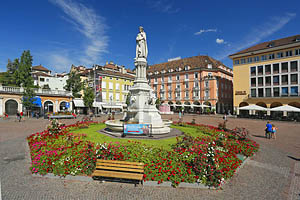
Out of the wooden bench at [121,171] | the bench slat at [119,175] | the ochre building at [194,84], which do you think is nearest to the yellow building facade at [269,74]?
the ochre building at [194,84]

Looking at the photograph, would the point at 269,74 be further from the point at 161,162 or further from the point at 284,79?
the point at 161,162

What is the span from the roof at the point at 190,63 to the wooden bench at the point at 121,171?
49966 millimetres

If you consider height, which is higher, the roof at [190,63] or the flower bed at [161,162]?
the roof at [190,63]

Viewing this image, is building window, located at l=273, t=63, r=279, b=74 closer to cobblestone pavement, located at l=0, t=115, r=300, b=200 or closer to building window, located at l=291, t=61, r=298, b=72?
building window, located at l=291, t=61, r=298, b=72

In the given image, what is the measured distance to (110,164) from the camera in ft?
19.0

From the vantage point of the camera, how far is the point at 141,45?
14445 mm

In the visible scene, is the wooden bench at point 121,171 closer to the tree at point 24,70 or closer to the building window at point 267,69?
the tree at point 24,70

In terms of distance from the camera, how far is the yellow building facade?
34219 millimetres

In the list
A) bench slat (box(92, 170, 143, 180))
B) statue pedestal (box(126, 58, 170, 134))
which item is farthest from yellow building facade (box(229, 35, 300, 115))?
bench slat (box(92, 170, 143, 180))

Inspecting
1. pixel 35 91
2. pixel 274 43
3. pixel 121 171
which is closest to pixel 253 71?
pixel 274 43

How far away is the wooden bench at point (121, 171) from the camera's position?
5404 mm

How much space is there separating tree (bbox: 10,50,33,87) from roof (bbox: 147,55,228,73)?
137ft

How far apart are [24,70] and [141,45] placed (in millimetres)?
41684

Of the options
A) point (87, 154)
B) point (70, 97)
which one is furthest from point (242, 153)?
point (70, 97)
